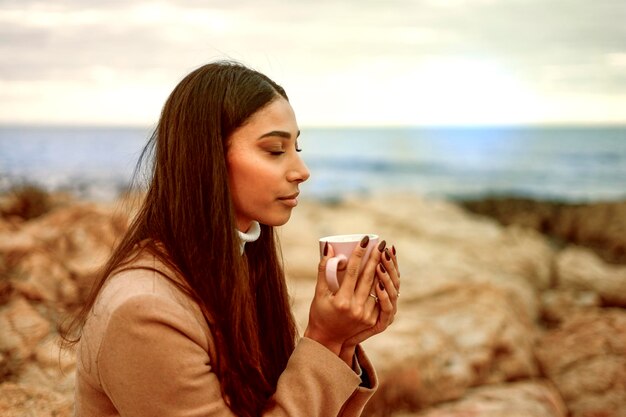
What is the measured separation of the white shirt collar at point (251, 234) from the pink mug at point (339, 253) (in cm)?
21

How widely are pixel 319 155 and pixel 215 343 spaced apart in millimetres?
27710

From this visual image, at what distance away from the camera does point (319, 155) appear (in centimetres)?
2955

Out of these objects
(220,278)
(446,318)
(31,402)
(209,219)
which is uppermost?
(209,219)

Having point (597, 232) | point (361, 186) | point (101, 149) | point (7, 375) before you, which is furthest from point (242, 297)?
point (101, 149)

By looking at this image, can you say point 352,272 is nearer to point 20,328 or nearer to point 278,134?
point 278,134

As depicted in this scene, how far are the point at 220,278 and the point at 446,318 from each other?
2641 millimetres

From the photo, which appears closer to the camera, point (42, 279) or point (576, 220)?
point (42, 279)

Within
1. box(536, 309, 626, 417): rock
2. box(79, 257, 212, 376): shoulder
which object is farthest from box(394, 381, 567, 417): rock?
box(79, 257, 212, 376): shoulder

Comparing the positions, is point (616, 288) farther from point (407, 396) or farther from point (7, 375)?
point (7, 375)

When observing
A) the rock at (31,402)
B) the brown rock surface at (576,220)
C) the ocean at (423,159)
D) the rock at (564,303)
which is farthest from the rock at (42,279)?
the ocean at (423,159)

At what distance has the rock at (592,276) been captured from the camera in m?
5.18

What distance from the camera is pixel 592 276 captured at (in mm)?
5457

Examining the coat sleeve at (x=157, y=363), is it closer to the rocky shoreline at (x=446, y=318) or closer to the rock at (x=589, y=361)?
the rocky shoreline at (x=446, y=318)

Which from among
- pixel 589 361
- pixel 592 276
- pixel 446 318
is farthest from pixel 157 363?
pixel 592 276
